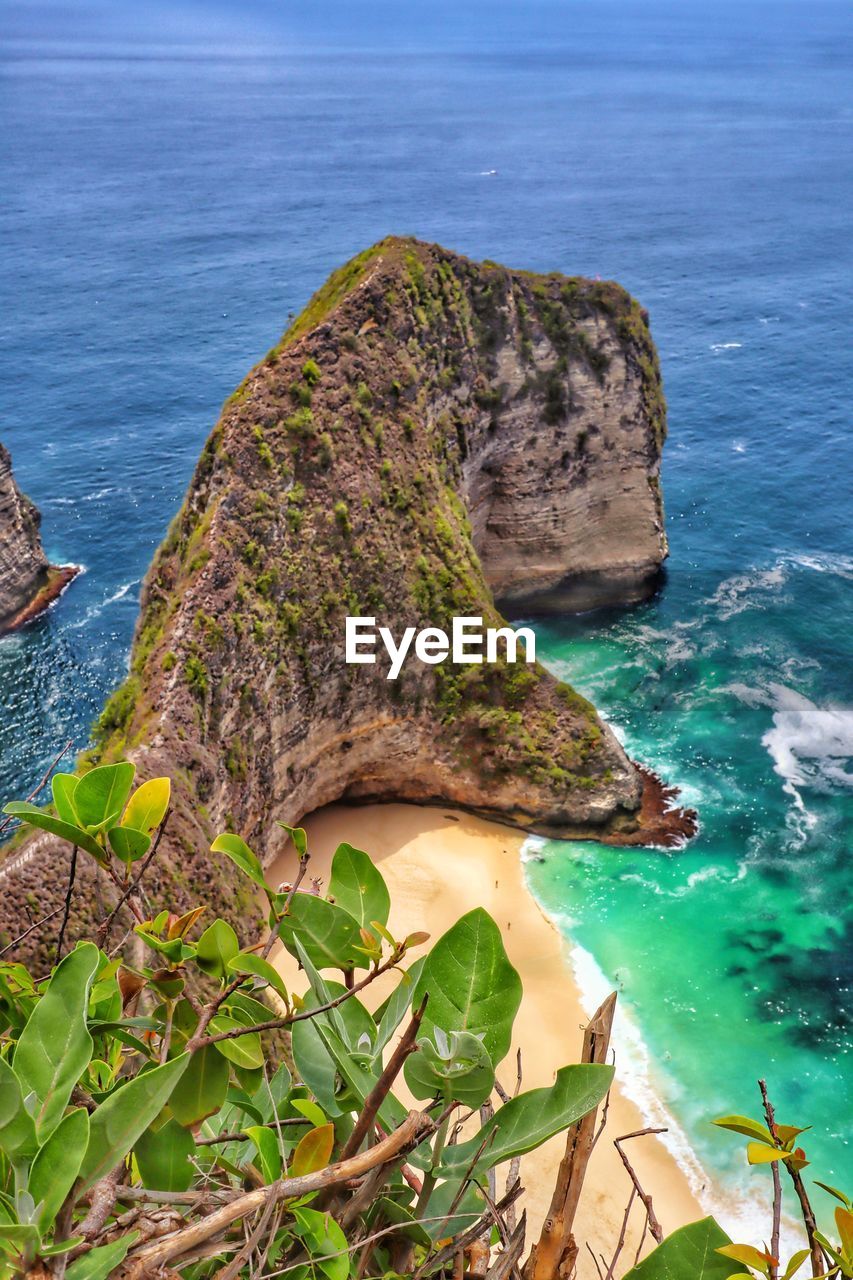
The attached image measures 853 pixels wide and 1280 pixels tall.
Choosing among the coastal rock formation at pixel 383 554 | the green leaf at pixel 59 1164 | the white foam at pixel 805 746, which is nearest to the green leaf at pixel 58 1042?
the green leaf at pixel 59 1164

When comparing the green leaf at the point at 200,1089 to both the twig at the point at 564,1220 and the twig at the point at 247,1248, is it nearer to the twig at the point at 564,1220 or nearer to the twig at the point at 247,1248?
the twig at the point at 247,1248

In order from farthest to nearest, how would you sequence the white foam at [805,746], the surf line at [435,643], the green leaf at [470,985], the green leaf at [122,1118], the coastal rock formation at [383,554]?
the white foam at [805,746]
the surf line at [435,643]
the coastal rock formation at [383,554]
the green leaf at [470,985]
the green leaf at [122,1118]

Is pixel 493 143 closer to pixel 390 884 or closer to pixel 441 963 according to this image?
pixel 390 884

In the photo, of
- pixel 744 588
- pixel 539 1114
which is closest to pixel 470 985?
pixel 539 1114

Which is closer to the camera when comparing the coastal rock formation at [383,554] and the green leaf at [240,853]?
the green leaf at [240,853]

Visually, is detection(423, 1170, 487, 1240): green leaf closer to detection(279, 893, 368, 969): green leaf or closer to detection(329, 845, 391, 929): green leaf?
detection(279, 893, 368, 969): green leaf

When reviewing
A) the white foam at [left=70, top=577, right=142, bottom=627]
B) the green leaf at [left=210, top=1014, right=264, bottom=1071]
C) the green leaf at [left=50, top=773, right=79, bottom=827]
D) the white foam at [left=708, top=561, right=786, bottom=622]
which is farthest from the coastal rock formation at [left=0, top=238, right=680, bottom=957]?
the green leaf at [left=50, top=773, right=79, bottom=827]

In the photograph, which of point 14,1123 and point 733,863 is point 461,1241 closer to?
point 14,1123
